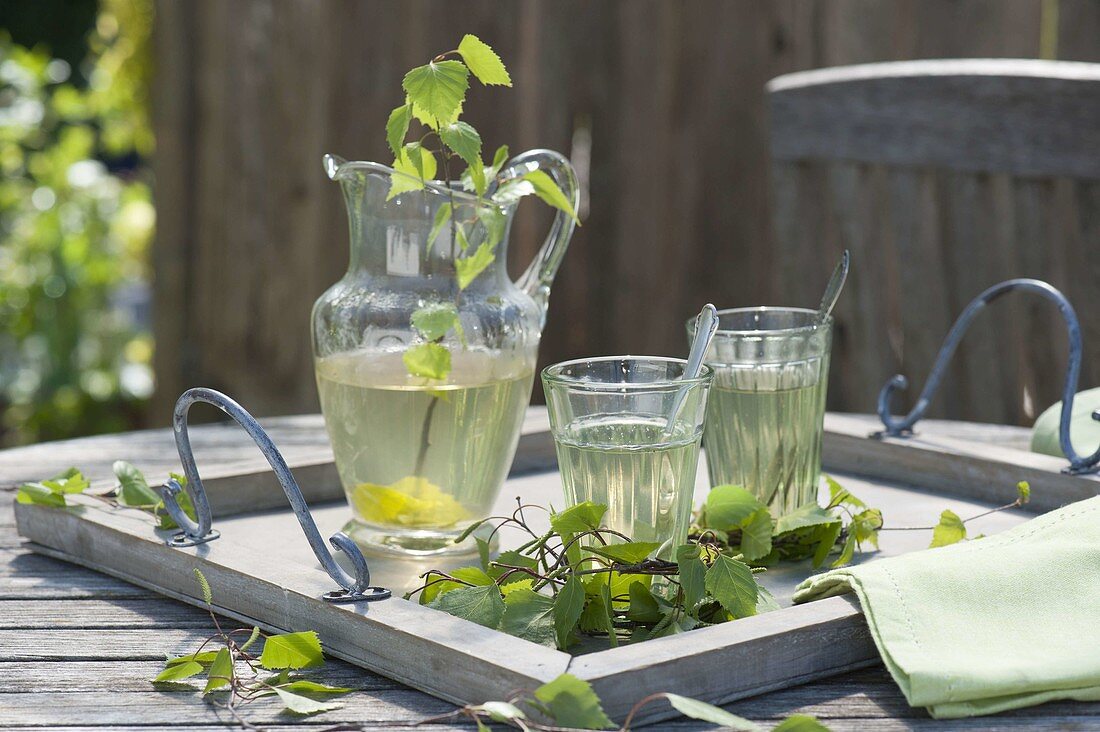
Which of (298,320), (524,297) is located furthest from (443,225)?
(298,320)

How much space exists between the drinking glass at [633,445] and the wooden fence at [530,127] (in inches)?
72.3

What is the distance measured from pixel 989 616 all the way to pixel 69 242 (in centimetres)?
291

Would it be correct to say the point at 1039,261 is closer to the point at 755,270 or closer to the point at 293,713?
the point at 755,270

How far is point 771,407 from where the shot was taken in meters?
1.05

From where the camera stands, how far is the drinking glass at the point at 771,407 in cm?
104

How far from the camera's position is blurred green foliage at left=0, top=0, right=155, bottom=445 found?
127 inches

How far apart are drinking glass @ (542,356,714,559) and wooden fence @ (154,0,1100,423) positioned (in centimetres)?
184

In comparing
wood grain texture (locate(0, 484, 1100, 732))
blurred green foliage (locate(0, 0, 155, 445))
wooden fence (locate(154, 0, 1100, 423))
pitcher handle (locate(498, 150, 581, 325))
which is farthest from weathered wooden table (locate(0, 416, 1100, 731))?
blurred green foliage (locate(0, 0, 155, 445))

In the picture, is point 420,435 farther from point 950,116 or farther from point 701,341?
point 950,116

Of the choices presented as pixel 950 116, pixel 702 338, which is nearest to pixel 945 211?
pixel 950 116

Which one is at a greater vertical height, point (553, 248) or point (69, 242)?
point (553, 248)

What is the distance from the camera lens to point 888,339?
7.47 ft

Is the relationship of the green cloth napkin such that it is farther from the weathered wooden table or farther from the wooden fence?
the wooden fence

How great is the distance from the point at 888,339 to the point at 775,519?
1290mm
